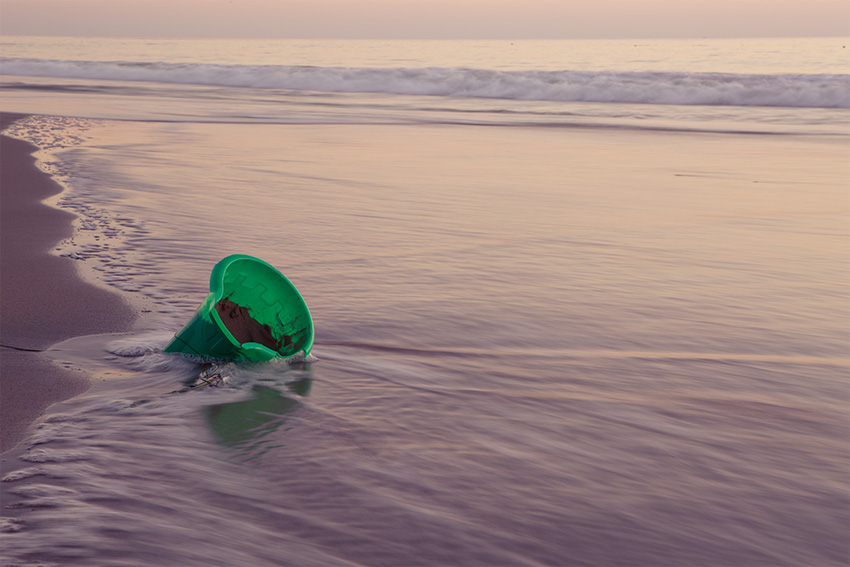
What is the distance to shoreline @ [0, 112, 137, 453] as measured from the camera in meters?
2.92

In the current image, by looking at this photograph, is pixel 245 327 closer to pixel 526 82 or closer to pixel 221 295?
pixel 221 295

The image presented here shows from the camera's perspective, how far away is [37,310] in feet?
12.8

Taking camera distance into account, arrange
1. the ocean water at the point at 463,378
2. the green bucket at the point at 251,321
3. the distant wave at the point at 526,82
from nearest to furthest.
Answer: the ocean water at the point at 463,378
the green bucket at the point at 251,321
the distant wave at the point at 526,82

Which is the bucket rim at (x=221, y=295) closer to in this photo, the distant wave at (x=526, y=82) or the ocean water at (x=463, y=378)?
the ocean water at (x=463, y=378)

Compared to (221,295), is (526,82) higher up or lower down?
higher up

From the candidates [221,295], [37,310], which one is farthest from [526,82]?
[221,295]

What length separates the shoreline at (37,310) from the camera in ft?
9.59

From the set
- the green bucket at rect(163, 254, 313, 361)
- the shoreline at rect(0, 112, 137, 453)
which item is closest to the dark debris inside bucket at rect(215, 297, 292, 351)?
the green bucket at rect(163, 254, 313, 361)

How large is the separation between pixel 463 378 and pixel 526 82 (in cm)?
2304

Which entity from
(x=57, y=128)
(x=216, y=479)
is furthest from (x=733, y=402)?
(x=57, y=128)

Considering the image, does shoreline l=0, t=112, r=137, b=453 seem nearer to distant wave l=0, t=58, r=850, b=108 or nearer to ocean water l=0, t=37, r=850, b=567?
ocean water l=0, t=37, r=850, b=567

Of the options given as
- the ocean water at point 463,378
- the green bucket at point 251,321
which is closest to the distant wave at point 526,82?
the ocean water at point 463,378

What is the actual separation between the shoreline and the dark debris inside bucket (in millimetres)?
568

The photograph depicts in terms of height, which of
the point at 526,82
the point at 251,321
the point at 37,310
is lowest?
the point at 37,310
